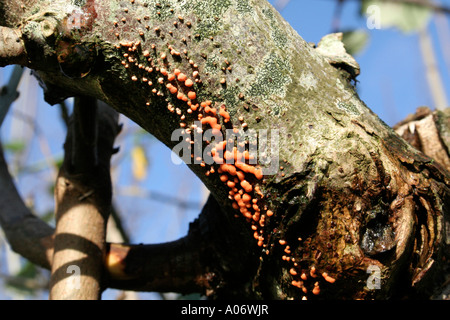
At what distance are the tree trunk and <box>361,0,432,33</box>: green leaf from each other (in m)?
0.37

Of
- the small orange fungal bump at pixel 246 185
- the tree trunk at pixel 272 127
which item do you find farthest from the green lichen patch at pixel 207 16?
the small orange fungal bump at pixel 246 185

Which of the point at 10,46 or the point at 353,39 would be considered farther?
the point at 353,39

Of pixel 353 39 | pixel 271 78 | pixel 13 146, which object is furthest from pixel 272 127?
pixel 13 146

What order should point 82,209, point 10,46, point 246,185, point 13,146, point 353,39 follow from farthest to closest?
point 13,146
point 353,39
point 82,209
point 246,185
point 10,46

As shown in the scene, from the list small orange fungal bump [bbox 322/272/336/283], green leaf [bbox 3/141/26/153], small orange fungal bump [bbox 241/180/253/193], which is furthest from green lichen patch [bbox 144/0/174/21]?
green leaf [bbox 3/141/26/153]

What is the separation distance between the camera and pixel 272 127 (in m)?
1.48

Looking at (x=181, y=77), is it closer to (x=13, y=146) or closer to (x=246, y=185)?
(x=246, y=185)

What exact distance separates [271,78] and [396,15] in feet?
1.93

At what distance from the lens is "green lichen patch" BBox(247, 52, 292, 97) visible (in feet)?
4.91

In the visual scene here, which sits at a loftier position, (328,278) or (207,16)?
(207,16)

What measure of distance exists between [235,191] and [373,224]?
49cm

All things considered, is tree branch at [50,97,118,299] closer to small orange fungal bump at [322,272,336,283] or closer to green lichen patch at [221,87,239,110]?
green lichen patch at [221,87,239,110]
